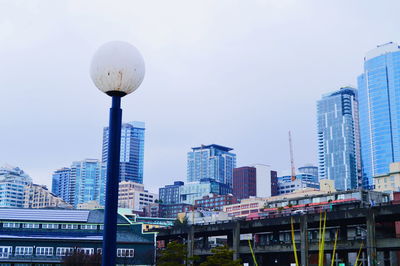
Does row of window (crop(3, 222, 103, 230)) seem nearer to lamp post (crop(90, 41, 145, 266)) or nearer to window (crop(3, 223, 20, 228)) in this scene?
window (crop(3, 223, 20, 228))

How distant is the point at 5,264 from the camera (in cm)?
8525

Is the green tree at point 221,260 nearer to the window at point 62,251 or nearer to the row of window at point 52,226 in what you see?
the window at point 62,251

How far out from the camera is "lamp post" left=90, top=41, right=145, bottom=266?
9.45m

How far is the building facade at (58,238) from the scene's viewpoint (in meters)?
86.2

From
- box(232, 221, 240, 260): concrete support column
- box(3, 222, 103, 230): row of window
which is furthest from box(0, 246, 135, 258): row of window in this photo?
box(232, 221, 240, 260): concrete support column

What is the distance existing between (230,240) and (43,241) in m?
31.6

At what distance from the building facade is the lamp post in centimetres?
7702

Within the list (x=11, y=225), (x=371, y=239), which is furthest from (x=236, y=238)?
(x=11, y=225)

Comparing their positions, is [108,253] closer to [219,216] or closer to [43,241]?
[43,241]

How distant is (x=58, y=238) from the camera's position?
88.0 meters

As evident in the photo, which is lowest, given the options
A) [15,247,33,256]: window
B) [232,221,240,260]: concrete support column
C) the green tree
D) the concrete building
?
the green tree

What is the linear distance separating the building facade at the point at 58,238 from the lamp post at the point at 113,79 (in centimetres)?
7702

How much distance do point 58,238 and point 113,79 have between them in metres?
83.2

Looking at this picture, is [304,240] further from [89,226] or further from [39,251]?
[39,251]
